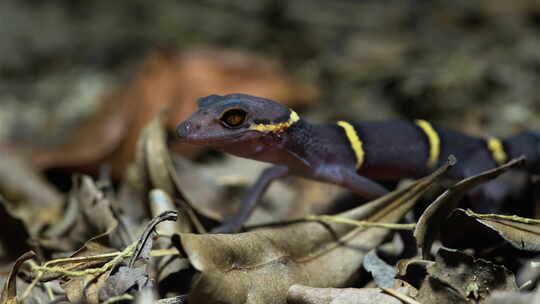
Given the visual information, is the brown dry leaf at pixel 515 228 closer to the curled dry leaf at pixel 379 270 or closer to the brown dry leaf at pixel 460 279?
the brown dry leaf at pixel 460 279

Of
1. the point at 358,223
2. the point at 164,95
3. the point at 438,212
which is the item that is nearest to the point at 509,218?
the point at 438,212

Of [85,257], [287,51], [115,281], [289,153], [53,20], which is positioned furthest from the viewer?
[53,20]

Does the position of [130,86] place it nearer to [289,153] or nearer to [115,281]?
[289,153]

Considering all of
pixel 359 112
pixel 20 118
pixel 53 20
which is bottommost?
pixel 20 118

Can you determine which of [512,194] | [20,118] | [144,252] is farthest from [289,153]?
[20,118]

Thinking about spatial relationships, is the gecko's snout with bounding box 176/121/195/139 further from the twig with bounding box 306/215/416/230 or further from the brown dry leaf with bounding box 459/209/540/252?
the brown dry leaf with bounding box 459/209/540/252

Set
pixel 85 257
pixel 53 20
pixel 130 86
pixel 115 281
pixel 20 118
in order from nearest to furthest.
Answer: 1. pixel 115 281
2. pixel 85 257
3. pixel 130 86
4. pixel 20 118
5. pixel 53 20

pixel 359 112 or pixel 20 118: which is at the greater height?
pixel 359 112
